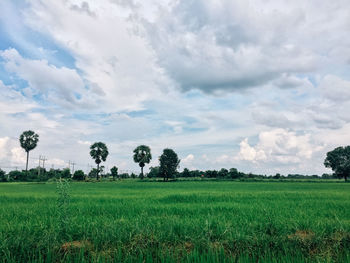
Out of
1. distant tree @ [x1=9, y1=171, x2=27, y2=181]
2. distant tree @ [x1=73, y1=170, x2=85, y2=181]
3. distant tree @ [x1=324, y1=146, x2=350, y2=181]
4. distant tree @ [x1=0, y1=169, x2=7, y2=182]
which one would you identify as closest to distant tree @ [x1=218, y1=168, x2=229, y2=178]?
distant tree @ [x1=324, y1=146, x2=350, y2=181]

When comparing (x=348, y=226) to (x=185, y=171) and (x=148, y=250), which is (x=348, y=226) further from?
(x=185, y=171)

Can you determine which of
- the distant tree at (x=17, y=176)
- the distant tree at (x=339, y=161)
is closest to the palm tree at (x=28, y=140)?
the distant tree at (x=17, y=176)

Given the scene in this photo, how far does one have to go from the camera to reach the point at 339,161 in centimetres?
9281

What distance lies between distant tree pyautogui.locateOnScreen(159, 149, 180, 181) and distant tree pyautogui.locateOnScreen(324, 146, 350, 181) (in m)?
65.3

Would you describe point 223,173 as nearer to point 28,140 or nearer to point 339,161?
point 339,161

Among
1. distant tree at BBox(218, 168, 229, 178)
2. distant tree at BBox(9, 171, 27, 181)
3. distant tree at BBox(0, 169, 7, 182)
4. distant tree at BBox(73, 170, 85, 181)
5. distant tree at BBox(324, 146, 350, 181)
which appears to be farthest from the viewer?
distant tree at BBox(218, 168, 229, 178)

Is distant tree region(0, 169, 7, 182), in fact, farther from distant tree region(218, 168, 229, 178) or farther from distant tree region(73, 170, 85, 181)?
distant tree region(218, 168, 229, 178)

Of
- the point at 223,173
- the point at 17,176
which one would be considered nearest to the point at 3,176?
the point at 17,176

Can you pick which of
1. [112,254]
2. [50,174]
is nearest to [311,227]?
[112,254]

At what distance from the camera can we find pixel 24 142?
3383 inches

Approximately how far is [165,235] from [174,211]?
385 cm

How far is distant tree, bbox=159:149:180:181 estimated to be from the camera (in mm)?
93625

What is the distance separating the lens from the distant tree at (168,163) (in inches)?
3686

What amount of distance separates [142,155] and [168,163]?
12630 millimetres
